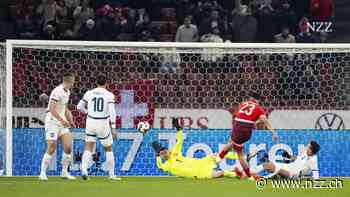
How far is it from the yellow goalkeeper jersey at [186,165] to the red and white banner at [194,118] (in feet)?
5.81

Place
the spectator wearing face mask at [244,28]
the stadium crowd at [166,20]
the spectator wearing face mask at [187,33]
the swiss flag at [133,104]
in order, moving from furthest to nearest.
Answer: the spectator wearing face mask at [244,28], the stadium crowd at [166,20], the spectator wearing face mask at [187,33], the swiss flag at [133,104]

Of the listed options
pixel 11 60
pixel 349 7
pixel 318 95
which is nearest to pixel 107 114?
pixel 11 60

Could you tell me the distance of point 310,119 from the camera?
62.0 feet

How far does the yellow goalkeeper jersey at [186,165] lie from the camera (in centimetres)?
1683

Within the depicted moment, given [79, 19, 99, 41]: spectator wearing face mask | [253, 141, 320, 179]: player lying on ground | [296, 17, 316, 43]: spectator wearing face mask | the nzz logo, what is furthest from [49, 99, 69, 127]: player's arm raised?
the nzz logo

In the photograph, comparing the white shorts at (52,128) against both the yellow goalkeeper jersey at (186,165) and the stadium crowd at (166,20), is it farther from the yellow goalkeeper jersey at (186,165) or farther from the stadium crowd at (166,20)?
the stadium crowd at (166,20)

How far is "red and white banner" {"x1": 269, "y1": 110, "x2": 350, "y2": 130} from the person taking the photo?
1888 cm

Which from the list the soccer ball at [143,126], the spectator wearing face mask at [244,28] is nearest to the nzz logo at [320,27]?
the spectator wearing face mask at [244,28]

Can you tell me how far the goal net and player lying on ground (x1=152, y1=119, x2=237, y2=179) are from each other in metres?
1.52

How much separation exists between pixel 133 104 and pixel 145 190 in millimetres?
5650

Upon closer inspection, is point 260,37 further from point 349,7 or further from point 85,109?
point 85,109

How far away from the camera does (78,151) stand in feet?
60.8

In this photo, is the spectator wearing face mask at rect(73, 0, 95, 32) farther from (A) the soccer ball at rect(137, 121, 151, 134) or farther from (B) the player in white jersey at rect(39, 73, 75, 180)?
(B) the player in white jersey at rect(39, 73, 75, 180)

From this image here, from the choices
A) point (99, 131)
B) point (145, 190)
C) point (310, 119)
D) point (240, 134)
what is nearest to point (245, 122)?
point (240, 134)
